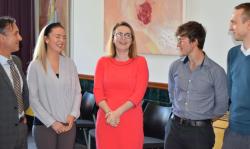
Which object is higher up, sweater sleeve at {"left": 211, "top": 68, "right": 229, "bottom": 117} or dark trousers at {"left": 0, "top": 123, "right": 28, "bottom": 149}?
sweater sleeve at {"left": 211, "top": 68, "right": 229, "bottom": 117}

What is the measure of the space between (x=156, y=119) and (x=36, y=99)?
→ 4.64ft

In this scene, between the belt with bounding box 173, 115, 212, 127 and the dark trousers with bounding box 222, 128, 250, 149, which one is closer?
the dark trousers with bounding box 222, 128, 250, 149

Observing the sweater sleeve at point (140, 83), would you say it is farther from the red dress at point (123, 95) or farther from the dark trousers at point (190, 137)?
the dark trousers at point (190, 137)

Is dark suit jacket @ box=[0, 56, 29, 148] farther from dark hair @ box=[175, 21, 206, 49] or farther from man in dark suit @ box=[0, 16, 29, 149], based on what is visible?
dark hair @ box=[175, 21, 206, 49]

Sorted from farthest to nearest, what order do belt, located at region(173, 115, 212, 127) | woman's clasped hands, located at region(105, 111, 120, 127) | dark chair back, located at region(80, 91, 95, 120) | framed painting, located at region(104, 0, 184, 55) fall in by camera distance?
dark chair back, located at region(80, 91, 95, 120) → framed painting, located at region(104, 0, 184, 55) → woman's clasped hands, located at region(105, 111, 120, 127) → belt, located at region(173, 115, 212, 127)

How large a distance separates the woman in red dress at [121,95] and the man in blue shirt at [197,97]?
35 cm

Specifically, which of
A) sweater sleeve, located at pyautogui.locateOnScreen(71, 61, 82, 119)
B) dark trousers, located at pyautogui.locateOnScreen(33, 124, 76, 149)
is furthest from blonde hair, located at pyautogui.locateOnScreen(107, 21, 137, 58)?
dark trousers, located at pyautogui.locateOnScreen(33, 124, 76, 149)

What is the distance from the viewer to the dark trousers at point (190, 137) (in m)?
2.91

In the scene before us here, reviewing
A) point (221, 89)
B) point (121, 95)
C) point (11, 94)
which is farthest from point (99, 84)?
point (221, 89)

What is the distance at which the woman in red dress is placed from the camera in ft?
10.5

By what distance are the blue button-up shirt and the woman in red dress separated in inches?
14.6

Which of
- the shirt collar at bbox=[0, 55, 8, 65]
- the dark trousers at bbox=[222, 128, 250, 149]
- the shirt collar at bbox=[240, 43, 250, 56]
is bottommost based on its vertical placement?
the dark trousers at bbox=[222, 128, 250, 149]

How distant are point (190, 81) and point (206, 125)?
353 millimetres

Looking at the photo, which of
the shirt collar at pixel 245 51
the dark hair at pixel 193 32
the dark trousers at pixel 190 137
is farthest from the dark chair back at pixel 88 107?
the shirt collar at pixel 245 51
